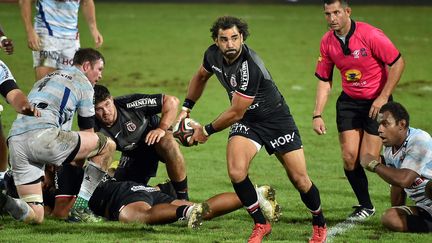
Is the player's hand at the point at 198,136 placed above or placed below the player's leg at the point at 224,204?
above

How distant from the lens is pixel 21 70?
20.2m

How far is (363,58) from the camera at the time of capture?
987 centimetres

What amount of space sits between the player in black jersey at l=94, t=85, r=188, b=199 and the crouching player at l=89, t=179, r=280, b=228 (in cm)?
64

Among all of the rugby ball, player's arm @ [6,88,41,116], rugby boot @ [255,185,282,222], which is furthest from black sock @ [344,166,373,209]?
player's arm @ [6,88,41,116]

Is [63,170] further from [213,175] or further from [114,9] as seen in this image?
[114,9]

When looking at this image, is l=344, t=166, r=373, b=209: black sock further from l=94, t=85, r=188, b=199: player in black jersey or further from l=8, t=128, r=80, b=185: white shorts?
l=8, t=128, r=80, b=185: white shorts

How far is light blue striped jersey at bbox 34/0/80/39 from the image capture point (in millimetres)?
12516

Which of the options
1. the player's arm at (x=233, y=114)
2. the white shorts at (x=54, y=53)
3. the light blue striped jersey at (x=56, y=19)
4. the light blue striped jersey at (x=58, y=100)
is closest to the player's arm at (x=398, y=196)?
the player's arm at (x=233, y=114)

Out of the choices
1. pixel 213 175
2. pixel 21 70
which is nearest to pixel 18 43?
pixel 21 70

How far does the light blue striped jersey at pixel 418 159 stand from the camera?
8.74 meters

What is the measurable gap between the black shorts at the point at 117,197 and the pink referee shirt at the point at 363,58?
7.32ft

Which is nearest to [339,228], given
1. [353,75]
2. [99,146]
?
[353,75]

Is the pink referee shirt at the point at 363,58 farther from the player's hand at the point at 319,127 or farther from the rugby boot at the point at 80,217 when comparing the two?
the rugby boot at the point at 80,217

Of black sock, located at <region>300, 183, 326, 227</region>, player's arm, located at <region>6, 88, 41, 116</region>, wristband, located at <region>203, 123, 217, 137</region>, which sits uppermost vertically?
player's arm, located at <region>6, 88, 41, 116</region>
